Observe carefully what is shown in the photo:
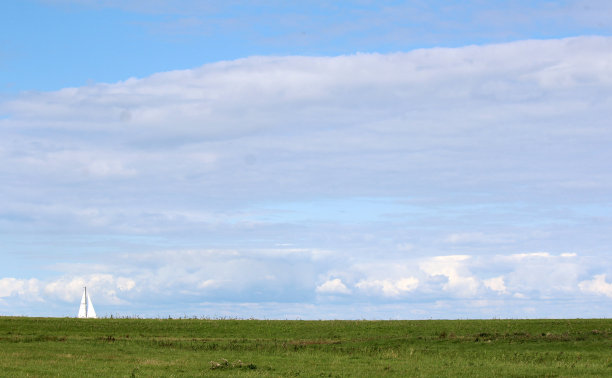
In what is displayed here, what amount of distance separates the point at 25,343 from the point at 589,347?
37.0 m

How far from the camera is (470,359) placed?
139 feet

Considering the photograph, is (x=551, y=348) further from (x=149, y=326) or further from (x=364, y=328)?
(x=149, y=326)

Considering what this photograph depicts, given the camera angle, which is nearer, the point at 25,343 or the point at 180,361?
the point at 180,361

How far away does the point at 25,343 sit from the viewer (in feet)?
172

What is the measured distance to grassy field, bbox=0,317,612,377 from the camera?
36.8 m

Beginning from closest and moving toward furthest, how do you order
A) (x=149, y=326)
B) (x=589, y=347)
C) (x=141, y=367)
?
1. (x=141, y=367)
2. (x=589, y=347)
3. (x=149, y=326)

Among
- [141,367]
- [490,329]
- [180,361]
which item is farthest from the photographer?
[490,329]

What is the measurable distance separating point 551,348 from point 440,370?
45.7 ft

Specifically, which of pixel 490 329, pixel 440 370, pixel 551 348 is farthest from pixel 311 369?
pixel 490 329

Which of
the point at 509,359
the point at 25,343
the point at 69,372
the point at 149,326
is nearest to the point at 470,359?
the point at 509,359

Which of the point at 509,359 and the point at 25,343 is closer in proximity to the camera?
the point at 509,359

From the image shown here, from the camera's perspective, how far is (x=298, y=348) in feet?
163

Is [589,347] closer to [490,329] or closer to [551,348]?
[551,348]

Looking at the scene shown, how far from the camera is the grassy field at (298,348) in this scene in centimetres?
3681
